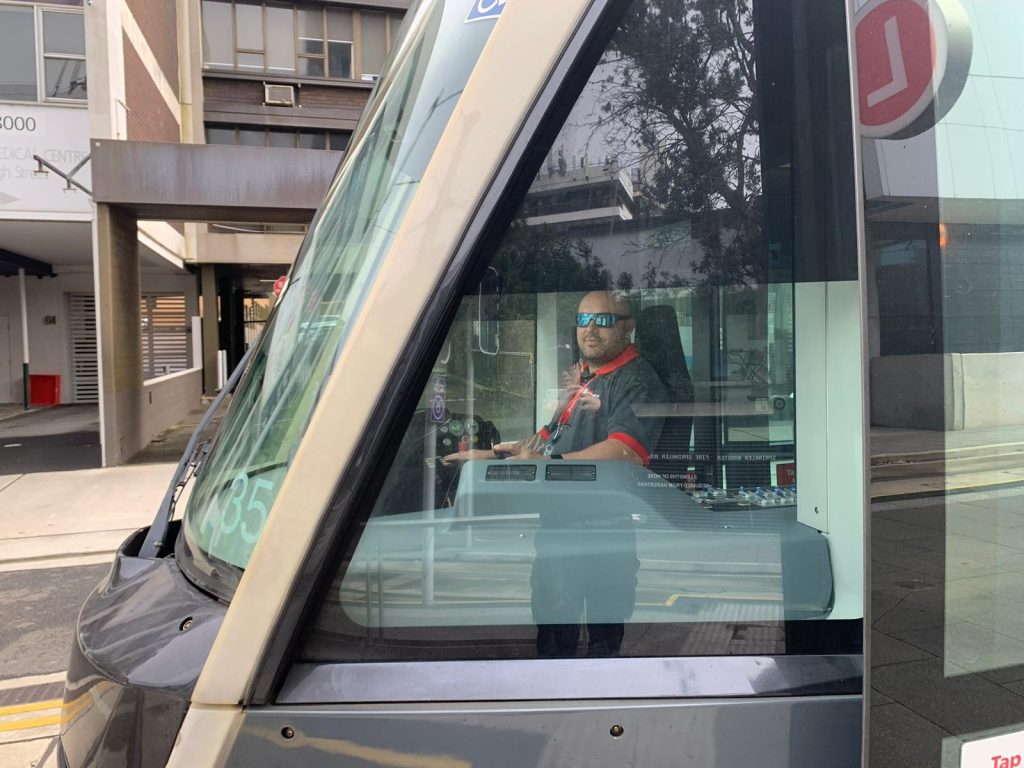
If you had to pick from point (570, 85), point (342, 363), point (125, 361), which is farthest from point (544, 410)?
point (125, 361)

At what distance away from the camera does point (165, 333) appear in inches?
803

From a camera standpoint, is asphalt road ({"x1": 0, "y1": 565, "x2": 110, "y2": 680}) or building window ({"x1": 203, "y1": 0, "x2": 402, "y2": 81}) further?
building window ({"x1": 203, "y1": 0, "x2": 402, "y2": 81})

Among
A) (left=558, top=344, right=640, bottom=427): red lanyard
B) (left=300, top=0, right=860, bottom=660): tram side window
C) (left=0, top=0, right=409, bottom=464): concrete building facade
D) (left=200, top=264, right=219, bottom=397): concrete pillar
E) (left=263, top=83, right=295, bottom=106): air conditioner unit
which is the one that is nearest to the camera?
(left=300, top=0, right=860, bottom=660): tram side window

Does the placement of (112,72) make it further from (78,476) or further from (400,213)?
(400,213)

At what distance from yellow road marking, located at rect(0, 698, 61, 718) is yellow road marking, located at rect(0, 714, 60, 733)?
0.34 ft

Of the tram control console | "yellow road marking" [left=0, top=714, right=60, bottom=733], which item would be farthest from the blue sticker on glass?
"yellow road marking" [left=0, top=714, right=60, bottom=733]

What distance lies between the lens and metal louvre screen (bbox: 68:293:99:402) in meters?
18.4

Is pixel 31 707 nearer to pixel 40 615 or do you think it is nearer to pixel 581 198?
pixel 40 615

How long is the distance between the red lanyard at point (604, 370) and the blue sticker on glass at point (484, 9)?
65cm

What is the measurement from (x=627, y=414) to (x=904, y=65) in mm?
782

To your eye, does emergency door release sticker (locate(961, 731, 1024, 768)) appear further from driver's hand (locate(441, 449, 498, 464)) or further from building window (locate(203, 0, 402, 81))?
building window (locate(203, 0, 402, 81))

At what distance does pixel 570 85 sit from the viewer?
1.20 metres

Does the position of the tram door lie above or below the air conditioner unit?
below

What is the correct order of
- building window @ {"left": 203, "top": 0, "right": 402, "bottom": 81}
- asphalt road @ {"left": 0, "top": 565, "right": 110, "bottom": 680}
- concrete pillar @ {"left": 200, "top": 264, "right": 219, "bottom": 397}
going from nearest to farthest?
asphalt road @ {"left": 0, "top": 565, "right": 110, "bottom": 680}
concrete pillar @ {"left": 200, "top": 264, "right": 219, "bottom": 397}
building window @ {"left": 203, "top": 0, "right": 402, "bottom": 81}
